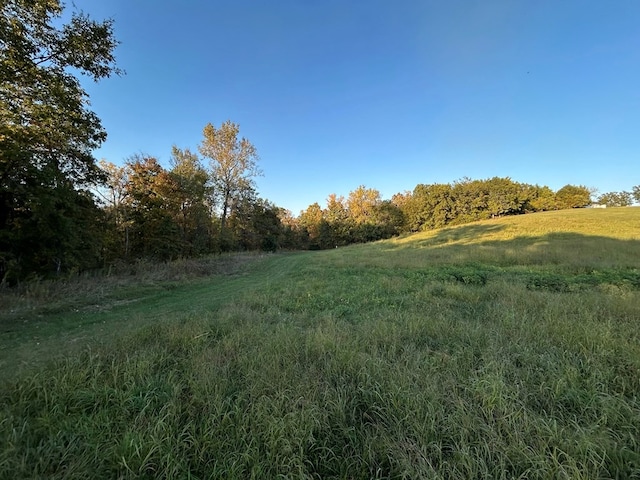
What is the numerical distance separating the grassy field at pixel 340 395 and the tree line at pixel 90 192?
7823 mm

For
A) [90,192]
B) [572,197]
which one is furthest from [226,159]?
[572,197]

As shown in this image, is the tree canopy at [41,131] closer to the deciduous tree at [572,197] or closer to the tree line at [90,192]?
the tree line at [90,192]

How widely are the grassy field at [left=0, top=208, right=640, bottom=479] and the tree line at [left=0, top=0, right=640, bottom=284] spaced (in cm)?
782

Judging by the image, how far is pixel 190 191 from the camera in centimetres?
2658

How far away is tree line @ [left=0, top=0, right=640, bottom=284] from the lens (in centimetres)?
991

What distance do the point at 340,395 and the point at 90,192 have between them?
17649 millimetres

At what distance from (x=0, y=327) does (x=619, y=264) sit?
20.7m

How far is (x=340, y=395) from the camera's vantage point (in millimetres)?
3090

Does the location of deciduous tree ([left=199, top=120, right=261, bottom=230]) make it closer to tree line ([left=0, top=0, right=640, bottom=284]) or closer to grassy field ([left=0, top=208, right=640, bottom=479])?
tree line ([left=0, top=0, right=640, bottom=284])

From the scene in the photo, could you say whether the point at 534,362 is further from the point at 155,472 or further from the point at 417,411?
the point at 155,472

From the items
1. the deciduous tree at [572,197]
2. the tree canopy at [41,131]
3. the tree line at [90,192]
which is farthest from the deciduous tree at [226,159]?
the deciduous tree at [572,197]

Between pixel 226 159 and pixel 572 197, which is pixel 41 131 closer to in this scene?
pixel 226 159

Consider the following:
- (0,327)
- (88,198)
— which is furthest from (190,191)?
(0,327)

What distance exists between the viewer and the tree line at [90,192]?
9.91m
